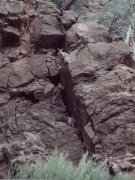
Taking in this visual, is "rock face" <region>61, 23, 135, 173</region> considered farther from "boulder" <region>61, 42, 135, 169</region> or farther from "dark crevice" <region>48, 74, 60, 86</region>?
"dark crevice" <region>48, 74, 60, 86</region>

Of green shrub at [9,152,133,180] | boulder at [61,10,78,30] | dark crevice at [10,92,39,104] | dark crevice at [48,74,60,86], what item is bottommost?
green shrub at [9,152,133,180]

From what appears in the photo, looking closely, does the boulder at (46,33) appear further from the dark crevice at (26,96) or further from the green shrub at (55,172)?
the green shrub at (55,172)

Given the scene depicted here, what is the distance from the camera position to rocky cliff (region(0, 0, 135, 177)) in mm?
8469

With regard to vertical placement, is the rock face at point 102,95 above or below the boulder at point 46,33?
below

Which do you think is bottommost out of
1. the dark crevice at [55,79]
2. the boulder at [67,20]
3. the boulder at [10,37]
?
the dark crevice at [55,79]

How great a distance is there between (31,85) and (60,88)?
799mm

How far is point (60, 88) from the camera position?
1062 cm

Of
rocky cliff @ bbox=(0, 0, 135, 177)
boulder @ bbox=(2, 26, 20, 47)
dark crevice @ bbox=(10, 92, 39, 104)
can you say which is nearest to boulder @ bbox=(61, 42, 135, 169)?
rocky cliff @ bbox=(0, 0, 135, 177)

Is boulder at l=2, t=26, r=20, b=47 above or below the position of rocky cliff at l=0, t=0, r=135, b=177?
above

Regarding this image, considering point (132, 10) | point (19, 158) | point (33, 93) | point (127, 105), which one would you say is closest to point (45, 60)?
point (33, 93)

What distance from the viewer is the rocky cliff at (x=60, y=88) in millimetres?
8469

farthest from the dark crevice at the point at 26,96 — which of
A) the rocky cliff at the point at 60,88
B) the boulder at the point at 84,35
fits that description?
the boulder at the point at 84,35

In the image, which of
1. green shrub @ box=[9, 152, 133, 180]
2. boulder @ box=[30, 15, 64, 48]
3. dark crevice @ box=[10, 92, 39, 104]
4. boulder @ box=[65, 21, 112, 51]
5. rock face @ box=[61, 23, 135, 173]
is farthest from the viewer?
boulder @ box=[30, 15, 64, 48]

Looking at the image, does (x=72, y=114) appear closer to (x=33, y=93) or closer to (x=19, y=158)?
Result: (x=33, y=93)
